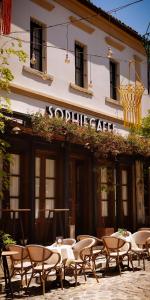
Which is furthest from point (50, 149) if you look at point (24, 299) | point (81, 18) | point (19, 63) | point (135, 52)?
point (135, 52)

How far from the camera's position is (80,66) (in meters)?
14.4

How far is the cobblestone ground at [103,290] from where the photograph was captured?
24.0 feet

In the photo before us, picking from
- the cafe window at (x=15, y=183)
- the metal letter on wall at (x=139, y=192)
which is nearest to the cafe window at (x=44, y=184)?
the cafe window at (x=15, y=183)

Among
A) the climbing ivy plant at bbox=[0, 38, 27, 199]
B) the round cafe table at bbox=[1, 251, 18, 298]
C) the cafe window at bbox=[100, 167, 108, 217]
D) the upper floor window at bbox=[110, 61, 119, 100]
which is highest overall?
the upper floor window at bbox=[110, 61, 119, 100]

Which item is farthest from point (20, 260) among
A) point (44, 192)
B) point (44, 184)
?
point (44, 184)

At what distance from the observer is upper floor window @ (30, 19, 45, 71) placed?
12383 millimetres

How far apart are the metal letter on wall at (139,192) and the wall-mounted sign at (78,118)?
103 inches

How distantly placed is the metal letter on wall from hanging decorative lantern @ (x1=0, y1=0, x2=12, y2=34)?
8.19 meters

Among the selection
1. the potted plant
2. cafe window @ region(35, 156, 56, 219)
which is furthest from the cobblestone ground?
cafe window @ region(35, 156, 56, 219)

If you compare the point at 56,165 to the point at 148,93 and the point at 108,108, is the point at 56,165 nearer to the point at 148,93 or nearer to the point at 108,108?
the point at 108,108

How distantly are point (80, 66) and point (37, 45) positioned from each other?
2197mm

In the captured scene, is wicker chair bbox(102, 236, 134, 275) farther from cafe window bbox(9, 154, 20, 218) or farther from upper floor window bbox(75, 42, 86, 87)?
upper floor window bbox(75, 42, 86, 87)

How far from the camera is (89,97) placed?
46.8 ft

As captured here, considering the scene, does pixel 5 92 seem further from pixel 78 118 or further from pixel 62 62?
pixel 78 118
